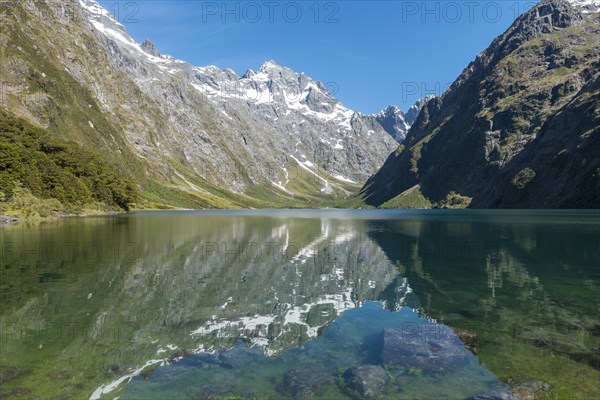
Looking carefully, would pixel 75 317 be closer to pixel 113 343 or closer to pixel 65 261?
pixel 113 343

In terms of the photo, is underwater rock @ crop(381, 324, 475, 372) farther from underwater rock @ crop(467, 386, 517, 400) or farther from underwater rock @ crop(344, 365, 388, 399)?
underwater rock @ crop(467, 386, 517, 400)

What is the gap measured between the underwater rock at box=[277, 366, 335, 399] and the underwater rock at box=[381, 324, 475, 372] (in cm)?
316

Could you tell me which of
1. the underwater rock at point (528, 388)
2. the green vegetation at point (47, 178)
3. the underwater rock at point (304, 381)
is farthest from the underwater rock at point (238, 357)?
the green vegetation at point (47, 178)

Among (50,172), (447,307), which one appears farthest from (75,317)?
(50,172)

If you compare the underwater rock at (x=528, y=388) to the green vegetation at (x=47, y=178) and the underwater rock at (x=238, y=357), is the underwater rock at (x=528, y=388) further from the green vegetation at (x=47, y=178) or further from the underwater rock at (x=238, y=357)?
the green vegetation at (x=47, y=178)

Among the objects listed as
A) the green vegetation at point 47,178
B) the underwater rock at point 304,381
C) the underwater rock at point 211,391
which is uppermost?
the green vegetation at point 47,178

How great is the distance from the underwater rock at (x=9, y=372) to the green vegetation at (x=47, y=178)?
107 m

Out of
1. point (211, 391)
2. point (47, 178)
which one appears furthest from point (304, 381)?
point (47, 178)

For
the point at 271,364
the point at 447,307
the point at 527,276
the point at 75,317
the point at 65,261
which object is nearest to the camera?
the point at 271,364

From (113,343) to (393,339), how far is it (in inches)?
556

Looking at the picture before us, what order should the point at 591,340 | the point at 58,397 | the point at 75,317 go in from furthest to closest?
the point at 75,317
the point at 591,340
the point at 58,397

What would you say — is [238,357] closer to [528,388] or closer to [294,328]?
[294,328]

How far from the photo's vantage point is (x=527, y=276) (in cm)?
3631

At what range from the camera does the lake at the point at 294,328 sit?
15156mm
